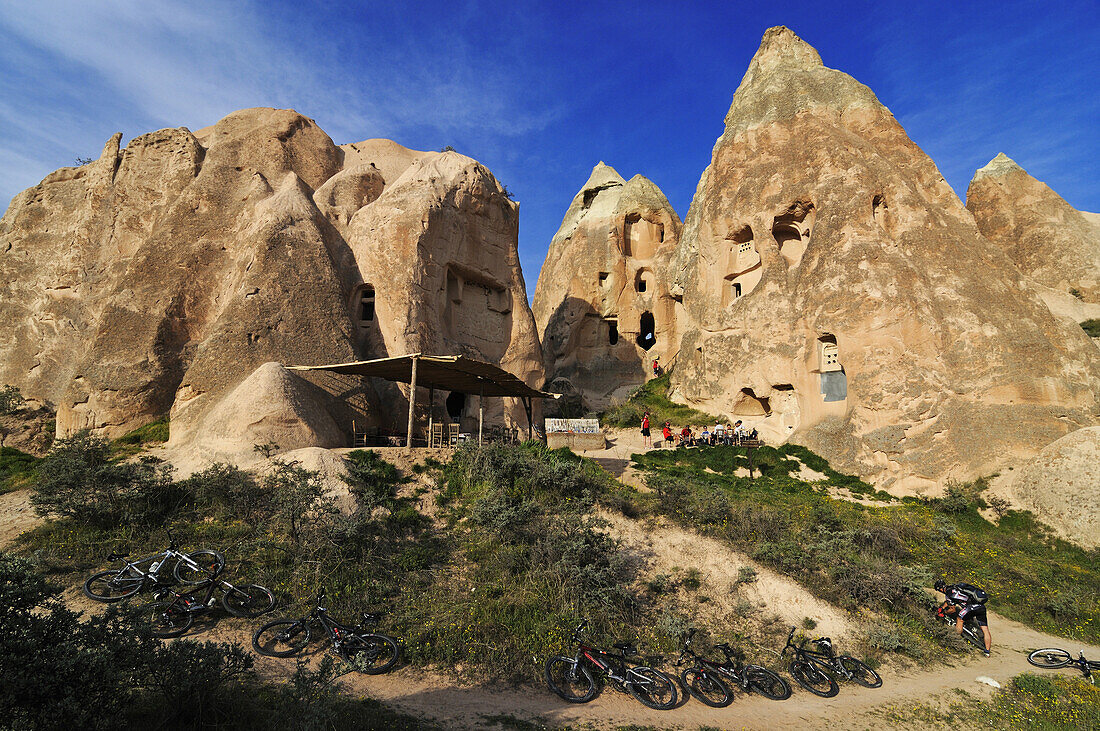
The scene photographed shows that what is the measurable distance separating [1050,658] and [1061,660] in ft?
0.48

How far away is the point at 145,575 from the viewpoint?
7719mm

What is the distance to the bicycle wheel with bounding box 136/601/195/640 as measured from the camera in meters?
6.93

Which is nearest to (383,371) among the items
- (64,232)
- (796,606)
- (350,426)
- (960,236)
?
(350,426)

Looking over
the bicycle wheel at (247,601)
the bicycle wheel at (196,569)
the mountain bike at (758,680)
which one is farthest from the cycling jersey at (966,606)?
the bicycle wheel at (196,569)

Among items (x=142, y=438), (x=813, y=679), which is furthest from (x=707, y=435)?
(x=142, y=438)

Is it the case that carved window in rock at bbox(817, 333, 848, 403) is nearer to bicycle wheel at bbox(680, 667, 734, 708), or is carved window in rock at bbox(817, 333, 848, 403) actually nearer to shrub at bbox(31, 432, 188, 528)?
bicycle wheel at bbox(680, 667, 734, 708)

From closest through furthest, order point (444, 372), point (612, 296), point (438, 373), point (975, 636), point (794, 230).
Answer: point (975, 636) → point (444, 372) → point (438, 373) → point (794, 230) → point (612, 296)

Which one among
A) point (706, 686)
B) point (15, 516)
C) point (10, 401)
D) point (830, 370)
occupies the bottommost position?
point (706, 686)

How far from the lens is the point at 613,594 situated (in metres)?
9.41

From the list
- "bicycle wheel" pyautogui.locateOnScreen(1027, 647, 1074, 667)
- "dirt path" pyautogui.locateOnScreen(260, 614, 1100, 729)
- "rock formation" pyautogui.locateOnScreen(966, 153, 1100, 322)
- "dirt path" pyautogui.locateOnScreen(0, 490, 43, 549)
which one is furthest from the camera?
"rock formation" pyautogui.locateOnScreen(966, 153, 1100, 322)

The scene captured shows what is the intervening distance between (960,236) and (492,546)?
23.0 metres

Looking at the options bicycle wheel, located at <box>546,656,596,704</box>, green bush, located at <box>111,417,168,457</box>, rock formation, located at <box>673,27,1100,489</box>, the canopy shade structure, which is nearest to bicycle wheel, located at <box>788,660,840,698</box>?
bicycle wheel, located at <box>546,656,596,704</box>

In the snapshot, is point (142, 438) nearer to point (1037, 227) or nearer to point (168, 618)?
point (168, 618)

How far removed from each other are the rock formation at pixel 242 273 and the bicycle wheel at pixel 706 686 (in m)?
11.1
